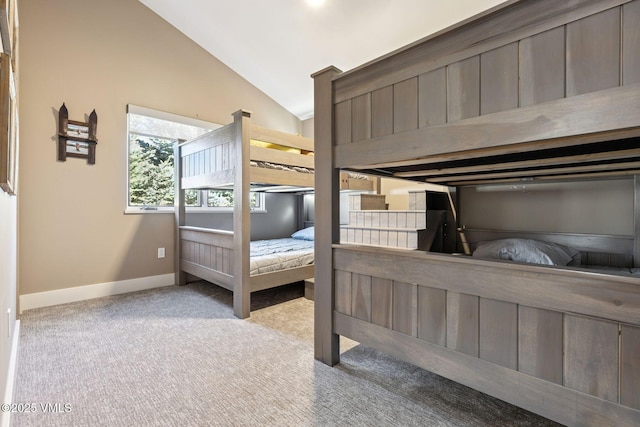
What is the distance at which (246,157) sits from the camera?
249 centimetres

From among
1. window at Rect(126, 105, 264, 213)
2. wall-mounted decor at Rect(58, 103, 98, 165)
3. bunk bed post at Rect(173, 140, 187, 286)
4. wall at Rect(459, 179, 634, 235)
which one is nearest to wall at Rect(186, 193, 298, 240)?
window at Rect(126, 105, 264, 213)

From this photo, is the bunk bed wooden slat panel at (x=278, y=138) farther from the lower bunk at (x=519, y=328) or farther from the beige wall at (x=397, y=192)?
the lower bunk at (x=519, y=328)

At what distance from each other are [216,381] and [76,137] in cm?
278

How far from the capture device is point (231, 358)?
1.81m

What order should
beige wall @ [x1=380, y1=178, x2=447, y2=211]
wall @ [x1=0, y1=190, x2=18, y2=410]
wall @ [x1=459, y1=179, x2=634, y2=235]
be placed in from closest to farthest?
1. wall @ [x1=0, y1=190, x2=18, y2=410]
2. wall @ [x1=459, y1=179, x2=634, y2=235]
3. beige wall @ [x1=380, y1=178, x2=447, y2=211]

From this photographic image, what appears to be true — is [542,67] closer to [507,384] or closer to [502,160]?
[502,160]

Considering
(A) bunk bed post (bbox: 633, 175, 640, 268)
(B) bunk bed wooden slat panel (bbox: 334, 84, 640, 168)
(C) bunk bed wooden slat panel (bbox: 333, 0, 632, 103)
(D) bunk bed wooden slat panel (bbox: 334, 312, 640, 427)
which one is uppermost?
(C) bunk bed wooden slat panel (bbox: 333, 0, 632, 103)

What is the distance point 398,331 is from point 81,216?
3174 mm

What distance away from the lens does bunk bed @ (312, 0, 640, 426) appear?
0.90 meters

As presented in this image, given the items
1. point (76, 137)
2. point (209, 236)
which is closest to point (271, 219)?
point (209, 236)

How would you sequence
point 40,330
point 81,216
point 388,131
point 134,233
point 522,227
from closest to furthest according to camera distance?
point 388,131
point 40,330
point 522,227
point 81,216
point 134,233

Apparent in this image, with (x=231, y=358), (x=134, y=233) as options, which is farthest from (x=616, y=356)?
(x=134, y=233)

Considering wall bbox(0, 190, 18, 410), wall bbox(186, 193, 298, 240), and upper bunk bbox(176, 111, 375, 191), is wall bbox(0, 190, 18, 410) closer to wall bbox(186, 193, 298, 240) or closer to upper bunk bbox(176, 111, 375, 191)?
upper bunk bbox(176, 111, 375, 191)

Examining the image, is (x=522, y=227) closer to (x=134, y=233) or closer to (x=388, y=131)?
(x=388, y=131)
